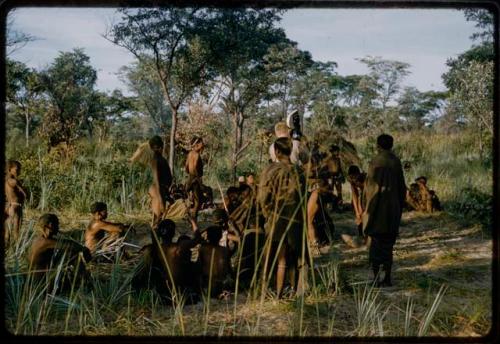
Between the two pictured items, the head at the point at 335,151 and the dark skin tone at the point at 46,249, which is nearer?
the dark skin tone at the point at 46,249

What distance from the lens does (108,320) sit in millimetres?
4156

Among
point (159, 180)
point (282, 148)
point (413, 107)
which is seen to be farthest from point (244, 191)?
point (413, 107)

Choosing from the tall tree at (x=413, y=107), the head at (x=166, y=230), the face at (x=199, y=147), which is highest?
the tall tree at (x=413, y=107)

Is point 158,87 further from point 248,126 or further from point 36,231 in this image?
point 36,231

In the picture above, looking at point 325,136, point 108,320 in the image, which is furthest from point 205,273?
point 325,136

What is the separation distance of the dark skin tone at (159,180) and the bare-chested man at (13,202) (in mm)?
1194

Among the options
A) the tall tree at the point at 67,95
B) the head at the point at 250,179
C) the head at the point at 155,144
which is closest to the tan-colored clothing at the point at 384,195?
the head at the point at 250,179

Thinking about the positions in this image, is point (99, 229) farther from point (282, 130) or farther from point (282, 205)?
point (282, 130)

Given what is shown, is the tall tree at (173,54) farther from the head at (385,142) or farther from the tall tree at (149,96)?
the head at (385,142)

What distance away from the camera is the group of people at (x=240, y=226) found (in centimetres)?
423

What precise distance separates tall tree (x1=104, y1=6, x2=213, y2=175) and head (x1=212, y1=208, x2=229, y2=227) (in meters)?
0.67

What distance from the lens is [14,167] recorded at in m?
4.48

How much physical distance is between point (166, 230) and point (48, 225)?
1049 millimetres

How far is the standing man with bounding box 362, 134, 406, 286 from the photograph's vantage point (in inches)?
187
